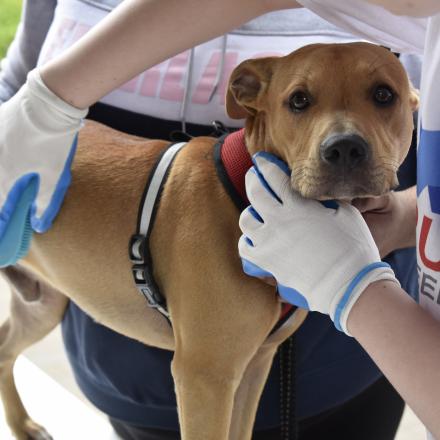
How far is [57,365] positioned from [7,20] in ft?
4.99

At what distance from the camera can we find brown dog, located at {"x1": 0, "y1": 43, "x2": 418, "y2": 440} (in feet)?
3.11

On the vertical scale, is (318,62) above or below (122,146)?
above

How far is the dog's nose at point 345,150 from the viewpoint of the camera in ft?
2.94

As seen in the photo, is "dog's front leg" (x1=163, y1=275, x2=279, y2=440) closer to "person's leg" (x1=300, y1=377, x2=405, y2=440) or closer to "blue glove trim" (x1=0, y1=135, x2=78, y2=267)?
"blue glove trim" (x1=0, y1=135, x2=78, y2=267)

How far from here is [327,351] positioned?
131 centimetres

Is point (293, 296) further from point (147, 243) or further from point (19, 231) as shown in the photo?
point (19, 231)

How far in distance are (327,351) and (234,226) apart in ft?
1.25

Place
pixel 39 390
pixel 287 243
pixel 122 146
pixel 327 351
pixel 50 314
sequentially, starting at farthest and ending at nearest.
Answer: pixel 39 390 → pixel 50 314 → pixel 327 351 → pixel 122 146 → pixel 287 243

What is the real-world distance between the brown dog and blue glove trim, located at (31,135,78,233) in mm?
30

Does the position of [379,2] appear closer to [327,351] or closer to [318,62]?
[318,62]

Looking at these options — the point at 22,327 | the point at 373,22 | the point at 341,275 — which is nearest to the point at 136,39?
the point at 373,22

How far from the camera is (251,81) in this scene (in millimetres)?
1097

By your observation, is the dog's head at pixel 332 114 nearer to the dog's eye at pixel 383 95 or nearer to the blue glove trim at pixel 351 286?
the dog's eye at pixel 383 95

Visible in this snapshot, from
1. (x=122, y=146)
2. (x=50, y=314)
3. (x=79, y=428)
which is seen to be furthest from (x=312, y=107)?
(x=79, y=428)
